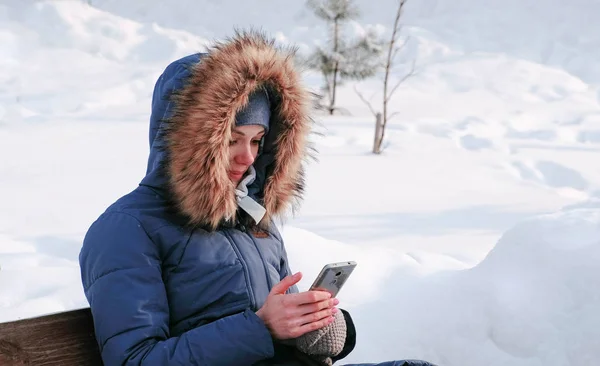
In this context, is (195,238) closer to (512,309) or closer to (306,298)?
(306,298)

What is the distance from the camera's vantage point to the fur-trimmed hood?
5.18 feet

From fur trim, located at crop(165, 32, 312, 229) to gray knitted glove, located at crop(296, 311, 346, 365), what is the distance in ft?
1.06

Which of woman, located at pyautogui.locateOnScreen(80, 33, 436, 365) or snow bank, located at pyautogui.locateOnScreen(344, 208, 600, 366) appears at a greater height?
woman, located at pyautogui.locateOnScreen(80, 33, 436, 365)

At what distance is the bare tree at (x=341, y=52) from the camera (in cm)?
1527

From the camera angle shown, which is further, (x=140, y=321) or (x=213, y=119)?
(x=213, y=119)

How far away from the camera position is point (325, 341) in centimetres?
156

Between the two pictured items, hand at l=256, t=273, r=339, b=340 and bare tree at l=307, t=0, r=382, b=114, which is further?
bare tree at l=307, t=0, r=382, b=114

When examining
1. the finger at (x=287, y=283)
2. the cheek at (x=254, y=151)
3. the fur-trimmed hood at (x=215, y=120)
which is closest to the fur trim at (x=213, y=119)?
the fur-trimmed hood at (x=215, y=120)

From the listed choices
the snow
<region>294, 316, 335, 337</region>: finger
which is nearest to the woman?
<region>294, 316, 335, 337</region>: finger

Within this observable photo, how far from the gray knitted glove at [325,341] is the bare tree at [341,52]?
13.6m

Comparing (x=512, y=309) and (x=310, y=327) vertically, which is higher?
(x=310, y=327)

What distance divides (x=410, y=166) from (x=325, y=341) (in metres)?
8.46

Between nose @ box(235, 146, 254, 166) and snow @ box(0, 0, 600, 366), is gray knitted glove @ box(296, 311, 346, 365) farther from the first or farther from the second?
snow @ box(0, 0, 600, 366)

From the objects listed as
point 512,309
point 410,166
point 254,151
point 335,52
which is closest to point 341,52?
point 335,52
